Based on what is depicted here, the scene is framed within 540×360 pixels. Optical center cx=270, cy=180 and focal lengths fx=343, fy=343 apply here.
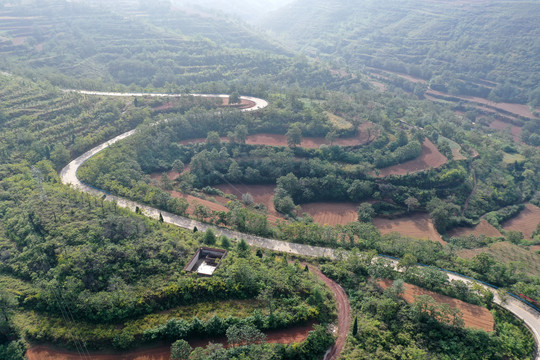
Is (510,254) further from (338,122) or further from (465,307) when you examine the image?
(338,122)

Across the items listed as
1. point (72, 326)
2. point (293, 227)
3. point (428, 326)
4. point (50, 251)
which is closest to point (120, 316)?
point (72, 326)

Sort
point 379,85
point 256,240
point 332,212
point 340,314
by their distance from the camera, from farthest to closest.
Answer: point 379,85, point 332,212, point 256,240, point 340,314

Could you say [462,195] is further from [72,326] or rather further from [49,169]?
[49,169]

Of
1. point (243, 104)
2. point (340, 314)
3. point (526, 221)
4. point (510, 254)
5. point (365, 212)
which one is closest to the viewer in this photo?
point (340, 314)

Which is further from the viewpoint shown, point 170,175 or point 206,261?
point 170,175

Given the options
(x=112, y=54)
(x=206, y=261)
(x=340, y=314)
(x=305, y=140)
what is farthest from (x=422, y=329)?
(x=112, y=54)

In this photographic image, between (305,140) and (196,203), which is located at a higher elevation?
(305,140)
